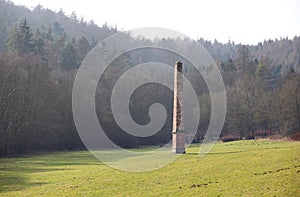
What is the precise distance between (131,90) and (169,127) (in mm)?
12991

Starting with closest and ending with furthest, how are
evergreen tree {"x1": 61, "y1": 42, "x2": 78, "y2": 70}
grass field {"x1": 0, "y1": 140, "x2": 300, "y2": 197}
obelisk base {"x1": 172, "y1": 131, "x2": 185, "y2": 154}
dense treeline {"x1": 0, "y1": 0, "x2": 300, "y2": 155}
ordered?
grass field {"x1": 0, "y1": 140, "x2": 300, "y2": 197} < obelisk base {"x1": 172, "y1": 131, "x2": 185, "y2": 154} < dense treeline {"x1": 0, "y1": 0, "x2": 300, "y2": 155} < evergreen tree {"x1": 61, "y1": 42, "x2": 78, "y2": 70}

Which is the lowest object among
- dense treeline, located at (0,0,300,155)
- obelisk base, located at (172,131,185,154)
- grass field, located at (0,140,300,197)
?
grass field, located at (0,140,300,197)

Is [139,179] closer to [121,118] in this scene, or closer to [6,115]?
[6,115]

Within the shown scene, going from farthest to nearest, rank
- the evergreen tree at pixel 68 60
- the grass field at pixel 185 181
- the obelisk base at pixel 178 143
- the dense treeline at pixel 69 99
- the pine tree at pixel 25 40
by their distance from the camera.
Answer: the evergreen tree at pixel 68 60 → the pine tree at pixel 25 40 → the dense treeline at pixel 69 99 → the obelisk base at pixel 178 143 → the grass field at pixel 185 181

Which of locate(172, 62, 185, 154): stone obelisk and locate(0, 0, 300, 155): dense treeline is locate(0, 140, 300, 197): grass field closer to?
locate(172, 62, 185, 154): stone obelisk

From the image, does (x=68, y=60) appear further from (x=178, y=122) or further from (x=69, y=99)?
(x=178, y=122)

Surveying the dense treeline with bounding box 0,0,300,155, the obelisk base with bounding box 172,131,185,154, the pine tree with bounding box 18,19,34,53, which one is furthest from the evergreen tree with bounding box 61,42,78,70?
the obelisk base with bounding box 172,131,185,154

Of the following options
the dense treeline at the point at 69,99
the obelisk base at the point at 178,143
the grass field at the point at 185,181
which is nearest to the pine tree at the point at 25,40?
the dense treeline at the point at 69,99

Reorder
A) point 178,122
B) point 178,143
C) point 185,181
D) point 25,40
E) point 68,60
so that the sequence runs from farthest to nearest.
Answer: point 68,60 → point 25,40 → point 178,122 → point 178,143 → point 185,181

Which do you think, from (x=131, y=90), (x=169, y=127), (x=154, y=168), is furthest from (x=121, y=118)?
(x=154, y=168)

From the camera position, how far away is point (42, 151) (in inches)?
2338

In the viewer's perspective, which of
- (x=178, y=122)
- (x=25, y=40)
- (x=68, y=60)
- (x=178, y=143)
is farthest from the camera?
(x=68, y=60)

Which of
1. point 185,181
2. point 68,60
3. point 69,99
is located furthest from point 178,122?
point 68,60

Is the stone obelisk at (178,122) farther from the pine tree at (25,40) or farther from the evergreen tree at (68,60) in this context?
the evergreen tree at (68,60)
